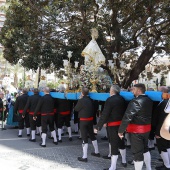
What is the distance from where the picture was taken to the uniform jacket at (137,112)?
5207mm

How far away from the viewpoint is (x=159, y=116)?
6.11m

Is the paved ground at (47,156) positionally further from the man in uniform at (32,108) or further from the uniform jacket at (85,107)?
the uniform jacket at (85,107)

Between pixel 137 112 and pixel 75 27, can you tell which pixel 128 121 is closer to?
pixel 137 112

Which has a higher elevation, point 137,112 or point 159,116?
point 137,112

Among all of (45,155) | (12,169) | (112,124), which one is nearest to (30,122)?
(45,155)

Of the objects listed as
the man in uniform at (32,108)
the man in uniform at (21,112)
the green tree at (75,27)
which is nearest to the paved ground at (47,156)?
the man in uniform at (32,108)

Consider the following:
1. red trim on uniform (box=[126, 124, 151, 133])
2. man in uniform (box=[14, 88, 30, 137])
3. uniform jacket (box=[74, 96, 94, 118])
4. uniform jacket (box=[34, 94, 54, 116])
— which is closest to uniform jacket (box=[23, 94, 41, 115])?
man in uniform (box=[14, 88, 30, 137])

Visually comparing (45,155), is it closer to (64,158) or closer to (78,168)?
(64,158)

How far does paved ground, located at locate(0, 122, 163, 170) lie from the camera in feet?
20.9

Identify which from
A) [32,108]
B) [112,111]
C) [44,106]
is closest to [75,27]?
[32,108]

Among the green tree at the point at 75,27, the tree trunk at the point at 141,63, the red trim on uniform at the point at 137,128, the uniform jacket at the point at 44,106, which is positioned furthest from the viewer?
the tree trunk at the point at 141,63

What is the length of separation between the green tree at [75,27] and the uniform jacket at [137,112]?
8.70 m

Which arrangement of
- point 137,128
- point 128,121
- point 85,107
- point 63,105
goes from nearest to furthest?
point 128,121
point 137,128
point 85,107
point 63,105

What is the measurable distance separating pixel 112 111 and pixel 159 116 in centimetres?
116
